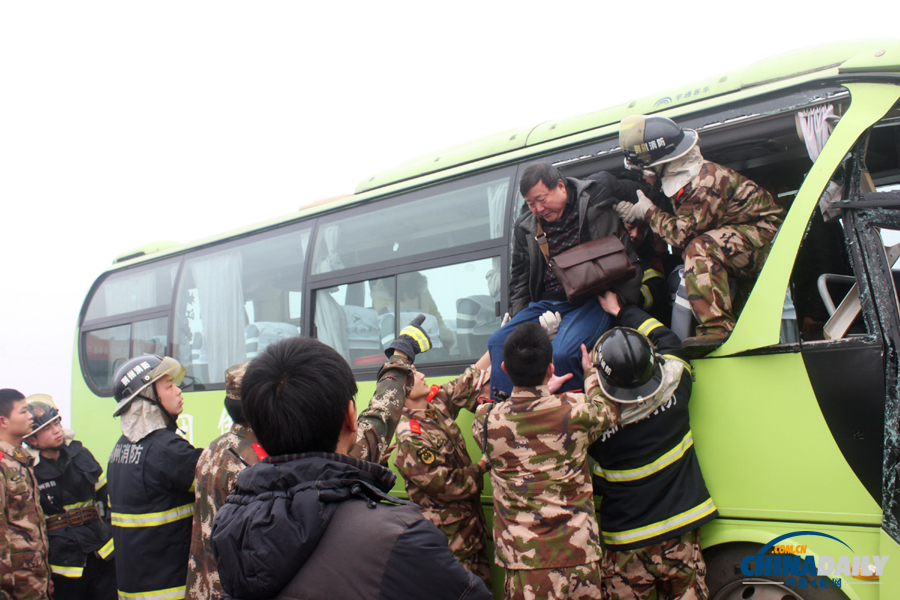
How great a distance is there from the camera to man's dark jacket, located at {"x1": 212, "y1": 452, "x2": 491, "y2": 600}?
1288 mm

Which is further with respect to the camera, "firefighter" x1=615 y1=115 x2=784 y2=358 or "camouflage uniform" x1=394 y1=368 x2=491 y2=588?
"camouflage uniform" x1=394 y1=368 x2=491 y2=588

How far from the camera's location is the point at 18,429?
436 centimetres

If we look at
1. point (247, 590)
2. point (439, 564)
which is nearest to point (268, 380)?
point (247, 590)

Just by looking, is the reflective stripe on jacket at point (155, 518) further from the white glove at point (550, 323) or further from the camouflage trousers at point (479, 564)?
the white glove at point (550, 323)

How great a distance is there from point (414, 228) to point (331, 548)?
3420 millimetres

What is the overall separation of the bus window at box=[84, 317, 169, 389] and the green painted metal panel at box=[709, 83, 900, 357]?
5.57m

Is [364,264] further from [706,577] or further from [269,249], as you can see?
[706,577]

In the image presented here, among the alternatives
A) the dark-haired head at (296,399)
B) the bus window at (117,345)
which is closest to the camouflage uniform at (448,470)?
the dark-haired head at (296,399)

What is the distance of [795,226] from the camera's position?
9.11 feet

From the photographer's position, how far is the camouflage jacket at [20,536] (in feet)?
12.3

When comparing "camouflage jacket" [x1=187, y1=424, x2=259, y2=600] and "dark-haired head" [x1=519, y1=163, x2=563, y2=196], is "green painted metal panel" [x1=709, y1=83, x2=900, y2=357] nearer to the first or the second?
"dark-haired head" [x1=519, y1=163, x2=563, y2=196]

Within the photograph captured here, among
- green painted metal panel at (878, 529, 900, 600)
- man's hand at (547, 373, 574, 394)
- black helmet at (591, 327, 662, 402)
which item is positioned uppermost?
black helmet at (591, 327, 662, 402)

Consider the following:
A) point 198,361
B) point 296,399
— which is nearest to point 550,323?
point 296,399

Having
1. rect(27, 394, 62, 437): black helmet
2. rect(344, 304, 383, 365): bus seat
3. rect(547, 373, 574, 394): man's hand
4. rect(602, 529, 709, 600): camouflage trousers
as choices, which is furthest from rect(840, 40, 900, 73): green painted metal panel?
rect(27, 394, 62, 437): black helmet
